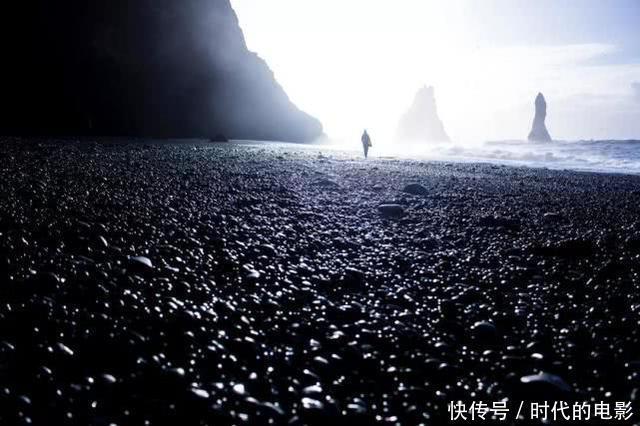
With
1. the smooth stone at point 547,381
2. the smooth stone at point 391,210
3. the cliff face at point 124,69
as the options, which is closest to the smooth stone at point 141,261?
the smooth stone at point 547,381

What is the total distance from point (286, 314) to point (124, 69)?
4601 cm

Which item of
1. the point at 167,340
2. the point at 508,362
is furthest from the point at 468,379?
the point at 167,340

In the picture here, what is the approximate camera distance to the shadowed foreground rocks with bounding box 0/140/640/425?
2.24 m

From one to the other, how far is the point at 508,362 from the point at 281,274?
7.98 ft

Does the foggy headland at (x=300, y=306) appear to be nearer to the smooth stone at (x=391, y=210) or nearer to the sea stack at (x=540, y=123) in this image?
the smooth stone at (x=391, y=210)

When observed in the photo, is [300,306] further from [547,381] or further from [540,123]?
[540,123]

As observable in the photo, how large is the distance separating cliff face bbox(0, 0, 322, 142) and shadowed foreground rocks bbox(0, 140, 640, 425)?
84.5ft

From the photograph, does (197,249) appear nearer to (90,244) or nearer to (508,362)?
(90,244)

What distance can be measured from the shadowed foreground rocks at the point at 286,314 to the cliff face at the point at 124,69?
2577cm

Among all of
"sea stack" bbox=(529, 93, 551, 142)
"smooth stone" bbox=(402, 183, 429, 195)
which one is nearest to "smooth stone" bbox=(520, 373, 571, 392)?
"smooth stone" bbox=(402, 183, 429, 195)

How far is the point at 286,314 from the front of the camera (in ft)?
10.9

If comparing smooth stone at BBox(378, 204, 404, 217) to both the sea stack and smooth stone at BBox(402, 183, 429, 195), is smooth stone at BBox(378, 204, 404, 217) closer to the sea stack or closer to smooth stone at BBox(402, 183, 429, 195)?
smooth stone at BBox(402, 183, 429, 195)

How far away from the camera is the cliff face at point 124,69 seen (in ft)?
104

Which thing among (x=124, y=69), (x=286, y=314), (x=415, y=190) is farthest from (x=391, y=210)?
(x=124, y=69)
